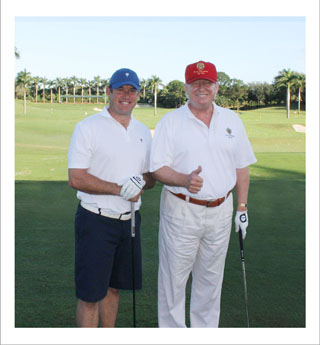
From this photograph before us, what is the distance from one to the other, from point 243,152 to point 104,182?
1112 mm

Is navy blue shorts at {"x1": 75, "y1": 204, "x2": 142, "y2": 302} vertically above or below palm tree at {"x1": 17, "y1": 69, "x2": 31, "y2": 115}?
below

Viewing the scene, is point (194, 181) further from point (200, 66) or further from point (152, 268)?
point (152, 268)

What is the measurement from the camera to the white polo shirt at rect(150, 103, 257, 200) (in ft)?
11.6

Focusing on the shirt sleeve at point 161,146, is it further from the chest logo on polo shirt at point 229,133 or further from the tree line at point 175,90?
the tree line at point 175,90

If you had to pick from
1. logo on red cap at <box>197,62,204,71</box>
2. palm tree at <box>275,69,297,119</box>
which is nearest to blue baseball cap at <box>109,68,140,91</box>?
logo on red cap at <box>197,62,204,71</box>

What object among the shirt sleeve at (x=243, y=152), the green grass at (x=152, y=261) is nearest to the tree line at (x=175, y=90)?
the green grass at (x=152, y=261)


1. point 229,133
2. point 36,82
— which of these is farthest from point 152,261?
point 36,82

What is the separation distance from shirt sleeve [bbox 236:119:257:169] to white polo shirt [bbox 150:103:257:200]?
13 centimetres

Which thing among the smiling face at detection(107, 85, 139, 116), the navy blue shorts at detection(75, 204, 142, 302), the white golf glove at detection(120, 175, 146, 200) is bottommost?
the navy blue shorts at detection(75, 204, 142, 302)

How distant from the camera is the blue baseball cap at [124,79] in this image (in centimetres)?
347

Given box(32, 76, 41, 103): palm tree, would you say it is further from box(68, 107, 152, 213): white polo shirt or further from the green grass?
box(68, 107, 152, 213): white polo shirt

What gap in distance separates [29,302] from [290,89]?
64.8 m

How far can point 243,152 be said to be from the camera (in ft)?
12.6

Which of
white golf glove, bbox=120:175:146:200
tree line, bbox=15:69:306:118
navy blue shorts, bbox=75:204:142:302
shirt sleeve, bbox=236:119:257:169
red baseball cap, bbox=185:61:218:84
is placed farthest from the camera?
tree line, bbox=15:69:306:118
